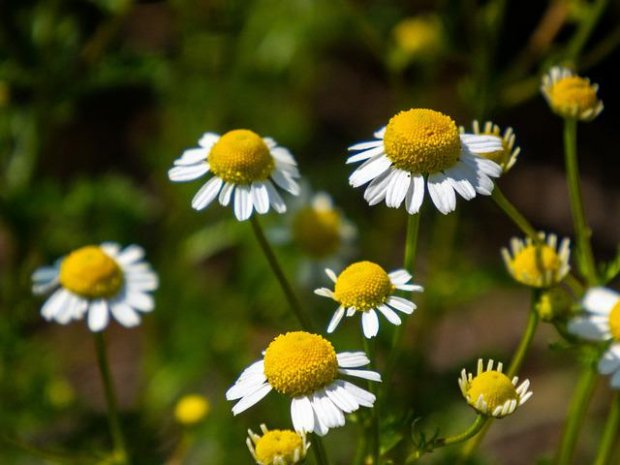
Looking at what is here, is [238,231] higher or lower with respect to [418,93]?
lower

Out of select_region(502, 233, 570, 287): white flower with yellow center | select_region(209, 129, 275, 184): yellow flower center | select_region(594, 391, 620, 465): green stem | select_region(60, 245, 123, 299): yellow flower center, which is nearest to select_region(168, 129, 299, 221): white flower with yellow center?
select_region(209, 129, 275, 184): yellow flower center

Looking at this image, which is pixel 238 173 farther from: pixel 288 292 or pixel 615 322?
pixel 615 322

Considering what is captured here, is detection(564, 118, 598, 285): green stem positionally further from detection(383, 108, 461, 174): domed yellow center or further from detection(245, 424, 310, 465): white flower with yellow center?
detection(245, 424, 310, 465): white flower with yellow center

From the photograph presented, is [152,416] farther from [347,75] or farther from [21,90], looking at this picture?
[347,75]

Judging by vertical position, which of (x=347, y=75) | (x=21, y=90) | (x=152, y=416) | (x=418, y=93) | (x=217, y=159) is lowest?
(x=217, y=159)

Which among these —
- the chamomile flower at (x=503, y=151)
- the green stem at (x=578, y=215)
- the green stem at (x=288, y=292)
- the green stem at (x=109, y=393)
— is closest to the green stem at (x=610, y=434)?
the green stem at (x=578, y=215)

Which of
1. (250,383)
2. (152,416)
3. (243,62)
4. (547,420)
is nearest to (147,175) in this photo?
(243,62)
